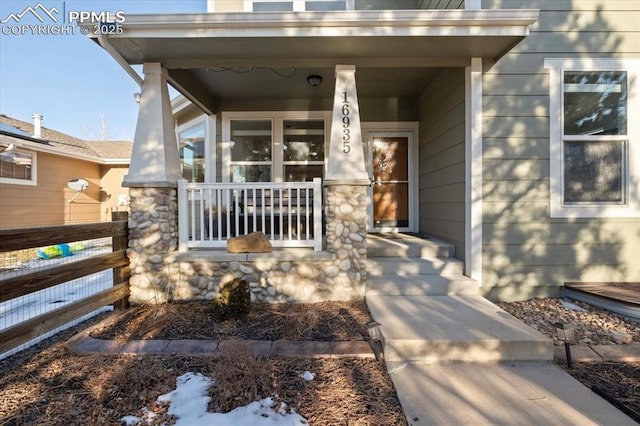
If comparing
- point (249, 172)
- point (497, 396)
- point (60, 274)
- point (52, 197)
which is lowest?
point (497, 396)

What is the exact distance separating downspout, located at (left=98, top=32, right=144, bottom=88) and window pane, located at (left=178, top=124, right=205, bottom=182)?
212 cm

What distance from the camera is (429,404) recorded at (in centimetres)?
200

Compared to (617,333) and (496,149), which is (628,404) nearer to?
(617,333)

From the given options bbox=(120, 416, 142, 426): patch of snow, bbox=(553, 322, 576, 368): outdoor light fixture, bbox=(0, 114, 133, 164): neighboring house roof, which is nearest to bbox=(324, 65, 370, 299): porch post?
bbox=(553, 322, 576, 368): outdoor light fixture

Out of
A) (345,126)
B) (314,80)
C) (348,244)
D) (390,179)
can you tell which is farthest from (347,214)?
(390,179)

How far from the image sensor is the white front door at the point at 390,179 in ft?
19.0

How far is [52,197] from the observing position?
31.8 feet

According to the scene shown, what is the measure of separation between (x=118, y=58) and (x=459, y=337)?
4.45m

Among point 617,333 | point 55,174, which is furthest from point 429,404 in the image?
point 55,174

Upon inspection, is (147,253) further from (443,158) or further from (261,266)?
(443,158)

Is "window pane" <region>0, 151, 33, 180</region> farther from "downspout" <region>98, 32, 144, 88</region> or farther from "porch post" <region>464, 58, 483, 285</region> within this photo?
"porch post" <region>464, 58, 483, 285</region>

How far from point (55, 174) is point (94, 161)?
1429 mm

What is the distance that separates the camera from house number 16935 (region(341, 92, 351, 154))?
3.73 m

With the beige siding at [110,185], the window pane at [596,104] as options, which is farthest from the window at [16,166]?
the window pane at [596,104]
